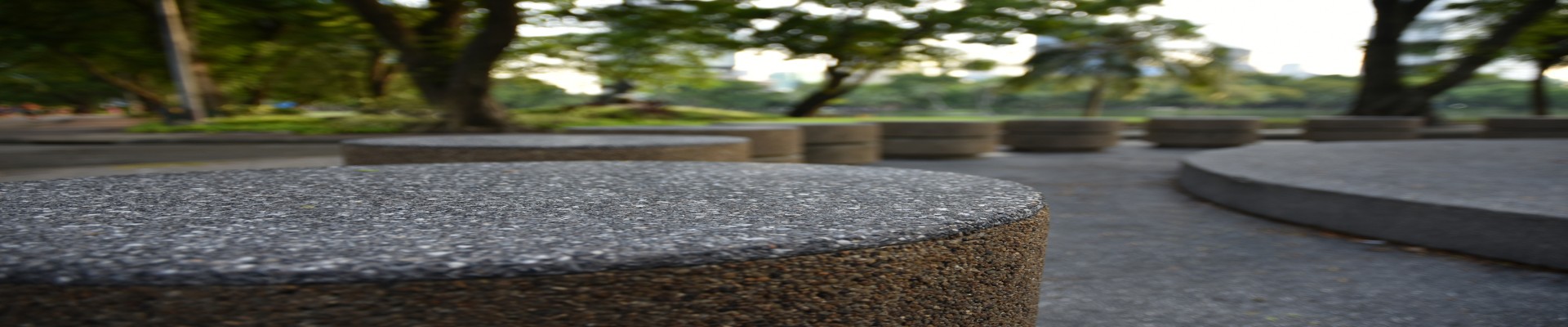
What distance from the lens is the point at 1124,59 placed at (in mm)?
31000

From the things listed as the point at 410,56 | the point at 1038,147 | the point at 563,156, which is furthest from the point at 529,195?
the point at 410,56

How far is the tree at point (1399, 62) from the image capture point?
20.0 m

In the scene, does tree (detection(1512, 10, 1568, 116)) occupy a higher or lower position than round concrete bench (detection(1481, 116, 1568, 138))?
higher

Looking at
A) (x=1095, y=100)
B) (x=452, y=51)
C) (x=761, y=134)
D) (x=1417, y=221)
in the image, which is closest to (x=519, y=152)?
(x=761, y=134)

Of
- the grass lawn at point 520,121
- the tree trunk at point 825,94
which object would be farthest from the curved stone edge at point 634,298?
the tree trunk at point 825,94

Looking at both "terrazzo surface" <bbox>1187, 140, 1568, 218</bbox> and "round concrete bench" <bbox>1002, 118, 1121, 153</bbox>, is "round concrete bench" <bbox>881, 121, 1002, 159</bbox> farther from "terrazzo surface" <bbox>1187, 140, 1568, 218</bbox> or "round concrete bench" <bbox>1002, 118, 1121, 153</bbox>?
"terrazzo surface" <bbox>1187, 140, 1568, 218</bbox>

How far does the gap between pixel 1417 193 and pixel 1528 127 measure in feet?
44.8

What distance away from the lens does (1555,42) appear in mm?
24016

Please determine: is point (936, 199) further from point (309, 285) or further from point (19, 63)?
point (19, 63)

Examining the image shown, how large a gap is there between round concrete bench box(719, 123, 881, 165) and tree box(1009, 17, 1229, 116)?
20.4 m

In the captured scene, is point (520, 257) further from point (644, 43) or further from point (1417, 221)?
point (644, 43)

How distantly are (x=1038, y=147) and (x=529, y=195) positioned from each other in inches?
454

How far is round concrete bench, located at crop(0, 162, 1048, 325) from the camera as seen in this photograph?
1.26m

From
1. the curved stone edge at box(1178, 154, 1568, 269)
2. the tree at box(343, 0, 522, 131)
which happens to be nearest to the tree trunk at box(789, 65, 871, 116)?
the tree at box(343, 0, 522, 131)
